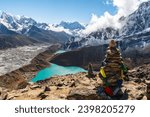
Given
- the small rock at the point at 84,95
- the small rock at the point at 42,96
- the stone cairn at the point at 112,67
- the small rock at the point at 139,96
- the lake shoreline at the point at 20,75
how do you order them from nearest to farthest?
the small rock at the point at 84,95, the stone cairn at the point at 112,67, the small rock at the point at 139,96, the small rock at the point at 42,96, the lake shoreline at the point at 20,75

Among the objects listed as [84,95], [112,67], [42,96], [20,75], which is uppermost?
[112,67]

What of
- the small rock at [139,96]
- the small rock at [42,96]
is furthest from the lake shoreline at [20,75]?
the small rock at [139,96]

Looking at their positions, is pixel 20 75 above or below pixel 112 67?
below

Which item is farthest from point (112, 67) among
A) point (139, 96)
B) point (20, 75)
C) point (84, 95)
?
point (20, 75)

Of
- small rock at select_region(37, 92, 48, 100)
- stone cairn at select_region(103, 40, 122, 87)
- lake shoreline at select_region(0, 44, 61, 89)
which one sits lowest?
lake shoreline at select_region(0, 44, 61, 89)

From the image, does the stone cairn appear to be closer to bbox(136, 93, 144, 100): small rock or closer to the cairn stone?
the cairn stone

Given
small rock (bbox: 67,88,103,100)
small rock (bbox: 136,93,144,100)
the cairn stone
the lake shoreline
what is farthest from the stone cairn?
the lake shoreline

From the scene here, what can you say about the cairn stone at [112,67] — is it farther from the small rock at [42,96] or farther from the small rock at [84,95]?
the small rock at [42,96]

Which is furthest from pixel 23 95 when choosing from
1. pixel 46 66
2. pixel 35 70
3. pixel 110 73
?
pixel 46 66

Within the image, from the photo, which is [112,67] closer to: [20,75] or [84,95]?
[84,95]

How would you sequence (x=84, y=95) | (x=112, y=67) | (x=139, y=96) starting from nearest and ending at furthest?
(x=84, y=95)
(x=112, y=67)
(x=139, y=96)

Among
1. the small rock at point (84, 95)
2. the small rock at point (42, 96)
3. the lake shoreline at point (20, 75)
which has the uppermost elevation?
the small rock at point (84, 95)

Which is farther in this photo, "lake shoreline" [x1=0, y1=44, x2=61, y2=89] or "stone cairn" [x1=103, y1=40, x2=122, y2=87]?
"lake shoreline" [x1=0, y1=44, x2=61, y2=89]

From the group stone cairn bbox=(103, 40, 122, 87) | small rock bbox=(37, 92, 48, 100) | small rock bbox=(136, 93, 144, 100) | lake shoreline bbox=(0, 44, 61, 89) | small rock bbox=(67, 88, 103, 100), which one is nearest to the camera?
small rock bbox=(67, 88, 103, 100)
